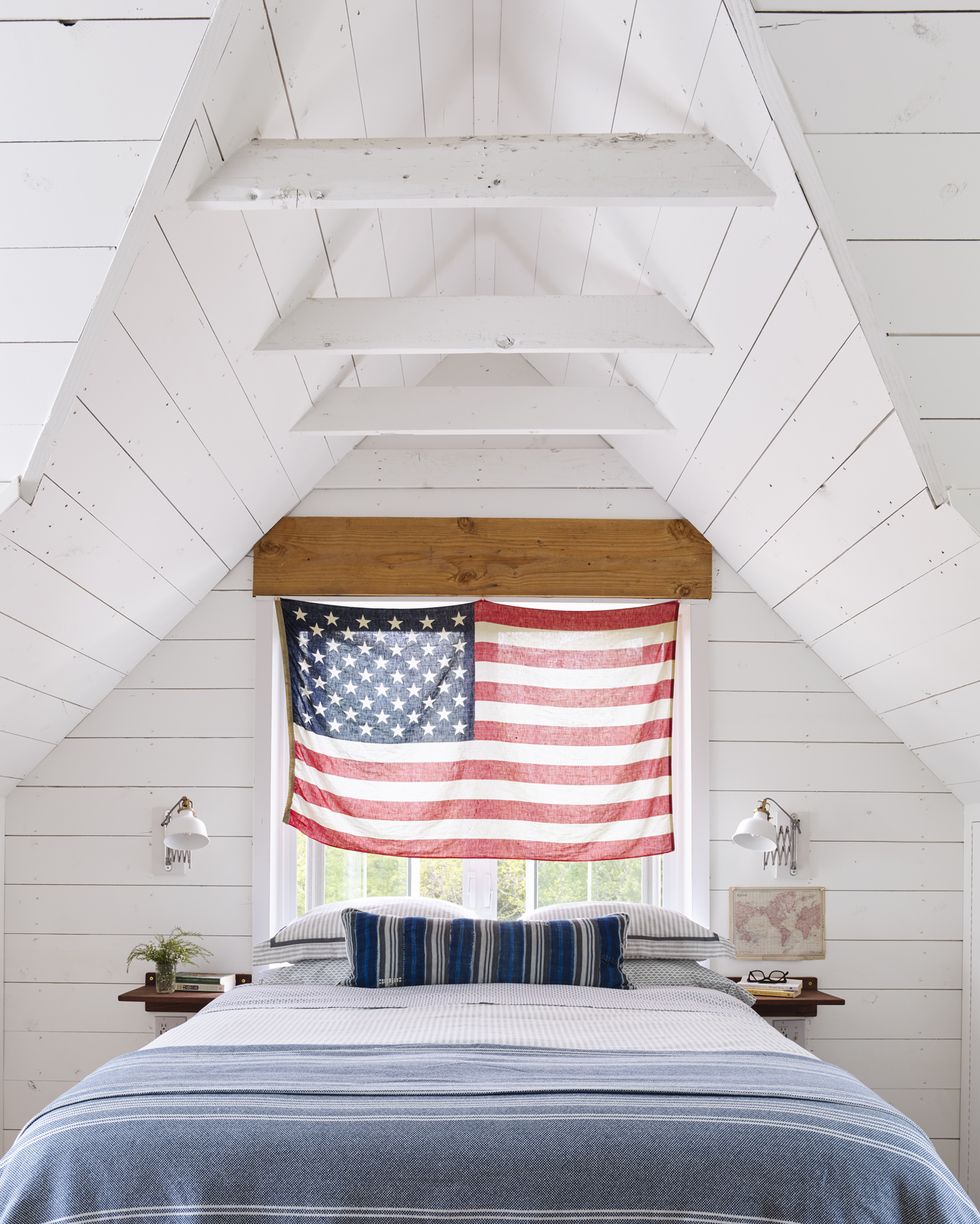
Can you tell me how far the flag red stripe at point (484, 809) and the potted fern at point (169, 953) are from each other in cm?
57

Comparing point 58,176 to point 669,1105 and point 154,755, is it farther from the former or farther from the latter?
point 154,755

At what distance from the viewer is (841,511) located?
9.91ft

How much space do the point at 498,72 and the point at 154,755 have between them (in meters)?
2.39

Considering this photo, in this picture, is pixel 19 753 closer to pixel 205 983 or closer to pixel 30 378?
pixel 205 983

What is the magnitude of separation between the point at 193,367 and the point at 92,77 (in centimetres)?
91

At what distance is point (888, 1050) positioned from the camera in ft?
13.0

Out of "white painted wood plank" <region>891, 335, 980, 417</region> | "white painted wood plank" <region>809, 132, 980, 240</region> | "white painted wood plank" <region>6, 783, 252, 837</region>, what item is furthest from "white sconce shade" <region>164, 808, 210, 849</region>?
"white painted wood plank" <region>809, 132, 980, 240</region>

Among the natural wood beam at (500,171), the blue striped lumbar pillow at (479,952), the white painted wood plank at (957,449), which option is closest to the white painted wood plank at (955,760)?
the blue striped lumbar pillow at (479,952)

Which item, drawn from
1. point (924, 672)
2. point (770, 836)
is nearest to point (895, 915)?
point (770, 836)

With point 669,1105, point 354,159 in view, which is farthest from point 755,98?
point 669,1105

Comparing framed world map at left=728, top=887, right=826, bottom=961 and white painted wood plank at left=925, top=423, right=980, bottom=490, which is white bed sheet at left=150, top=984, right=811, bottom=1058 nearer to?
framed world map at left=728, top=887, right=826, bottom=961

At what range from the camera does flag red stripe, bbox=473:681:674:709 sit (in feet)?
13.6

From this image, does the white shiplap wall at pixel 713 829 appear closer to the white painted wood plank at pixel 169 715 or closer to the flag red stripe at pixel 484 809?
the white painted wood plank at pixel 169 715

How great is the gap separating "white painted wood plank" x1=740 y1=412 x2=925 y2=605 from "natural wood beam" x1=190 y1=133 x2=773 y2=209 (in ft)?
2.07
